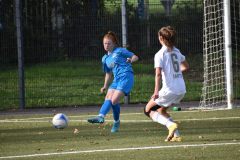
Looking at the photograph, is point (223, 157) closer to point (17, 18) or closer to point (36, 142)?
point (36, 142)

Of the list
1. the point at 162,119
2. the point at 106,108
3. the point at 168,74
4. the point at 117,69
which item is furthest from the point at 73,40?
the point at 162,119

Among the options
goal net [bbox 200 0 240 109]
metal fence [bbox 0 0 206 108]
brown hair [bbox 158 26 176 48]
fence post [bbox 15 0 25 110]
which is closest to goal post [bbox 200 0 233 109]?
goal net [bbox 200 0 240 109]

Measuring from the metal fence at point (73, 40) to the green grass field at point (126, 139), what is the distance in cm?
302

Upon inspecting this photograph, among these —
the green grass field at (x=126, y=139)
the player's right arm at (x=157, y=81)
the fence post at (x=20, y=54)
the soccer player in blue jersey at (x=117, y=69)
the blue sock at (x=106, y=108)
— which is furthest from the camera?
the fence post at (x=20, y=54)

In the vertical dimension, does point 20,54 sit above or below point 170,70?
above

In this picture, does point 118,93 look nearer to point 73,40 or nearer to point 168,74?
point 168,74

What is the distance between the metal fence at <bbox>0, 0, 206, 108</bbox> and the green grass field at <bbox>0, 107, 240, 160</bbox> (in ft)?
9.90

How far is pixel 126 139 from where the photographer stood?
1230 cm

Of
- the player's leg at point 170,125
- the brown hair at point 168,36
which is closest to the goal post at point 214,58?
the player's leg at point 170,125

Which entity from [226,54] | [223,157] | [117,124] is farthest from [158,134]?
[226,54]

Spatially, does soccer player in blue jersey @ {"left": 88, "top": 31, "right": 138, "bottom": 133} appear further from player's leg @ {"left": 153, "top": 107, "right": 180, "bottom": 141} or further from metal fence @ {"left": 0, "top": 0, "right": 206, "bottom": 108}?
metal fence @ {"left": 0, "top": 0, "right": 206, "bottom": 108}

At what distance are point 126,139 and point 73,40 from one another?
8.53 meters

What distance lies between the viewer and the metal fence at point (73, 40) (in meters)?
20.3

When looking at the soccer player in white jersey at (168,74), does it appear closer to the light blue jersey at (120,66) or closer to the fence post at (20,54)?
the light blue jersey at (120,66)
